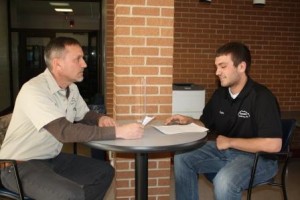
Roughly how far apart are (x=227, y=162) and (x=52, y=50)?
4.78ft

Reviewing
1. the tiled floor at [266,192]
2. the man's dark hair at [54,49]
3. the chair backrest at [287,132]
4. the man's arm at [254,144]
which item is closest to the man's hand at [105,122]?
the man's dark hair at [54,49]

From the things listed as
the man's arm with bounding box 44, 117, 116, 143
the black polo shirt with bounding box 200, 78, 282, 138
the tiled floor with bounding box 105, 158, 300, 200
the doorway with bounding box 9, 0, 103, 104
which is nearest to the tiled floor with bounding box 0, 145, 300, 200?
the tiled floor with bounding box 105, 158, 300, 200

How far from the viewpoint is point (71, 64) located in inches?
88.9

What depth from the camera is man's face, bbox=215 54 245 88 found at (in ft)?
8.04

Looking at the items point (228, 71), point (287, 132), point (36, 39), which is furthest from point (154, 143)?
point (36, 39)

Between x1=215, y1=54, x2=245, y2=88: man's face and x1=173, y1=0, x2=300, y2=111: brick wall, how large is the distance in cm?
259

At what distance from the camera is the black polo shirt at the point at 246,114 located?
222 centimetres

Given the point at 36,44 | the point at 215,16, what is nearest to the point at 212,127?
the point at 215,16

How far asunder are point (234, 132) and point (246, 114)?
172mm

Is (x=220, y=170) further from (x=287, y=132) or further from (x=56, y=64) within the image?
(x=56, y=64)

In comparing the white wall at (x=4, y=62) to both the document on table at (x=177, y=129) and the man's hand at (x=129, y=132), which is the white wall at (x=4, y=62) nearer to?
the document on table at (x=177, y=129)

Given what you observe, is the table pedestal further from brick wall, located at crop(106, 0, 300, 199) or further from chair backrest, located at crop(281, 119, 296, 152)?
brick wall, located at crop(106, 0, 300, 199)

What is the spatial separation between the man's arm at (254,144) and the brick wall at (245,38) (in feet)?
9.55

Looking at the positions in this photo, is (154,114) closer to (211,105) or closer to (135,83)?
(135,83)
